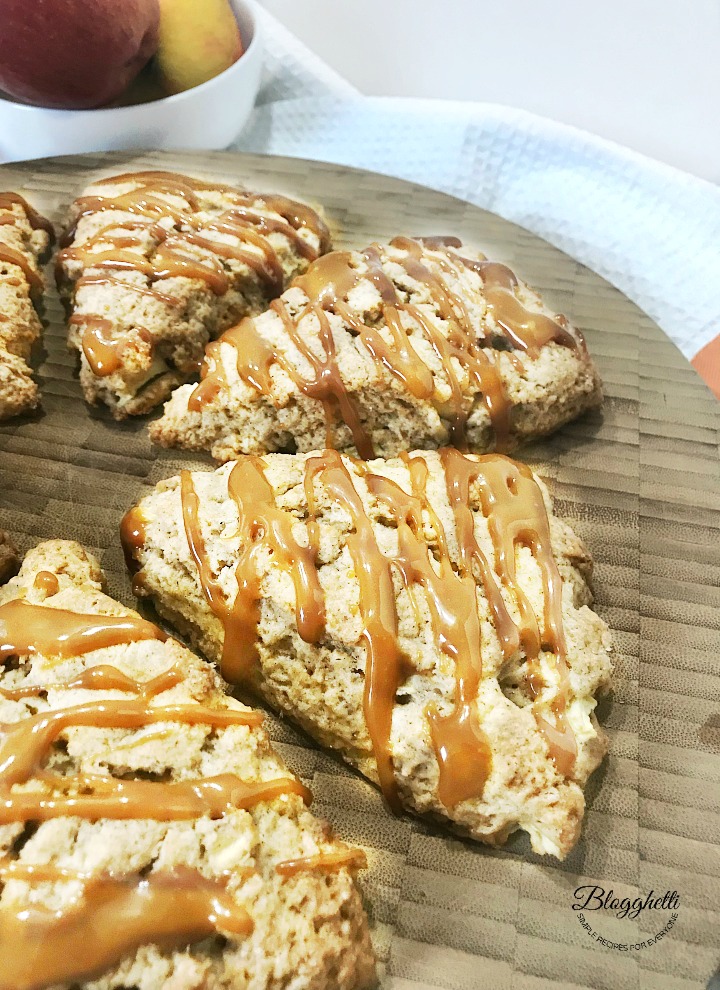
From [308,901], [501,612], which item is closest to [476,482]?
[501,612]

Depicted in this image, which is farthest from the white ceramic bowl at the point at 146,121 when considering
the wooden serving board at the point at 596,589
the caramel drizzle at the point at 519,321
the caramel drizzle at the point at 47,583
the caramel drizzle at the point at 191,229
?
the caramel drizzle at the point at 47,583

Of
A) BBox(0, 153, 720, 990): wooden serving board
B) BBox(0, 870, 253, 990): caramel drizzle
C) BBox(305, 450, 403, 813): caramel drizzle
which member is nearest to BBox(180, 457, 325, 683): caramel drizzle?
BBox(305, 450, 403, 813): caramel drizzle

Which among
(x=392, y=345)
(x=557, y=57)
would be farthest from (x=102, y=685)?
(x=557, y=57)

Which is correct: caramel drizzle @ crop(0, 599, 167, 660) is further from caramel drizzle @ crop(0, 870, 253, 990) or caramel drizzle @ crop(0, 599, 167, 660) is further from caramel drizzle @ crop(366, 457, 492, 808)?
caramel drizzle @ crop(366, 457, 492, 808)

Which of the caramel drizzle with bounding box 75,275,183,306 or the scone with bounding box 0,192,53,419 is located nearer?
the scone with bounding box 0,192,53,419

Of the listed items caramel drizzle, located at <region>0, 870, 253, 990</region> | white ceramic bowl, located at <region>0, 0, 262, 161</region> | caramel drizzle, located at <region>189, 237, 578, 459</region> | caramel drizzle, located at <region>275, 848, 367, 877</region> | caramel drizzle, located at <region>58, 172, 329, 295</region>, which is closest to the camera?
caramel drizzle, located at <region>0, 870, 253, 990</region>

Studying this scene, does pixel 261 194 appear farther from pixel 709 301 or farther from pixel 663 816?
pixel 663 816

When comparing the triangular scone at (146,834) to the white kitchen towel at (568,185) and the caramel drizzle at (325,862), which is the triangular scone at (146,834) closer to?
the caramel drizzle at (325,862)
